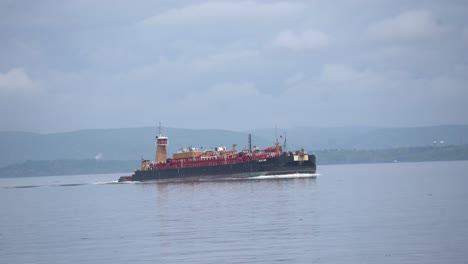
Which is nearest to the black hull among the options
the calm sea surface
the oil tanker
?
the oil tanker

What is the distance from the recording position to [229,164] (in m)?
158

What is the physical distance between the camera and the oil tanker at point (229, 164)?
15262 cm

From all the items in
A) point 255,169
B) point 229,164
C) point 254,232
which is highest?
point 229,164

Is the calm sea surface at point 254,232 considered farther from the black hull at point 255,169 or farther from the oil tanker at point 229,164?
the oil tanker at point 229,164

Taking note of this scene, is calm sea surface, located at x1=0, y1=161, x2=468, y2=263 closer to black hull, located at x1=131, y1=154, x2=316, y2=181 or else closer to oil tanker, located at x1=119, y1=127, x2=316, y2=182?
black hull, located at x1=131, y1=154, x2=316, y2=181

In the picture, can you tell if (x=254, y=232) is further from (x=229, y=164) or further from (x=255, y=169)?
(x=229, y=164)

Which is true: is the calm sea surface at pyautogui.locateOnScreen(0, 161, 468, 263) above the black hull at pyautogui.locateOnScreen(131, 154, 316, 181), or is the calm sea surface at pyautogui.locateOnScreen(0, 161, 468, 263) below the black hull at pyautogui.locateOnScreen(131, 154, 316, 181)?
below

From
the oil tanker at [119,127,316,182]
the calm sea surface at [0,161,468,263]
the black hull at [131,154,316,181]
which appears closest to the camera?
the calm sea surface at [0,161,468,263]

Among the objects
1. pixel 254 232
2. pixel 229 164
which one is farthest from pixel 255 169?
pixel 254 232

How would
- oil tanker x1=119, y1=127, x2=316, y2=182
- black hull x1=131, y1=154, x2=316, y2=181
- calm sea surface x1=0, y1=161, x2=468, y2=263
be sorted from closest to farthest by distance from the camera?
calm sea surface x1=0, y1=161, x2=468, y2=263, black hull x1=131, y1=154, x2=316, y2=181, oil tanker x1=119, y1=127, x2=316, y2=182

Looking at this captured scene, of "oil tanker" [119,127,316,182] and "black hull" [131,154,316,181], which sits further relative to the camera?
"oil tanker" [119,127,316,182]

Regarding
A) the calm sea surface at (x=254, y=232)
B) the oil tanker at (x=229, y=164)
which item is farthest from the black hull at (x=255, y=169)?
the calm sea surface at (x=254, y=232)

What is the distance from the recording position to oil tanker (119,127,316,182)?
153 m

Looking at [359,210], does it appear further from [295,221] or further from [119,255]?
[119,255]
